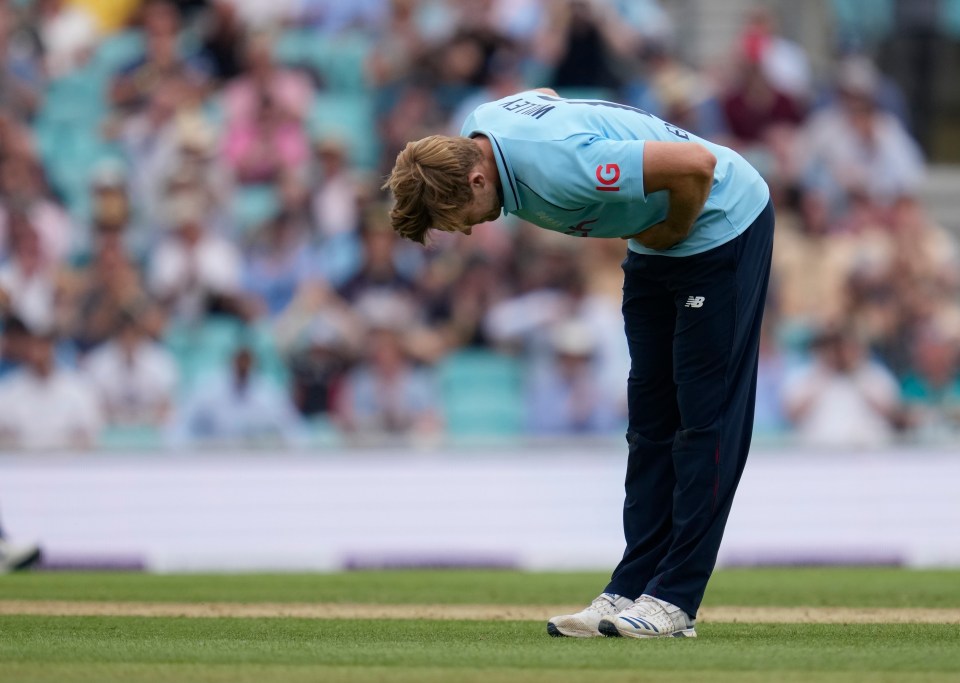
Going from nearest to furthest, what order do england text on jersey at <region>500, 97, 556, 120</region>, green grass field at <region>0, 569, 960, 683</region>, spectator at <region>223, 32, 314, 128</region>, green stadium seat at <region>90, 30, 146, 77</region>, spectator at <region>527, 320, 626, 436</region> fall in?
1. green grass field at <region>0, 569, 960, 683</region>
2. england text on jersey at <region>500, 97, 556, 120</region>
3. spectator at <region>527, 320, 626, 436</region>
4. spectator at <region>223, 32, 314, 128</region>
5. green stadium seat at <region>90, 30, 146, 77</region>

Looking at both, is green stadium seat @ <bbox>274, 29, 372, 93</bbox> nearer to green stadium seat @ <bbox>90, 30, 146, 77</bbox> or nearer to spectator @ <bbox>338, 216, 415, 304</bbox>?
green stadium seat @ <bbox>90, 30, 146, 77</bbox>

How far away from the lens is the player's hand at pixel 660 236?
521 cm

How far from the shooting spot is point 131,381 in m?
11.4

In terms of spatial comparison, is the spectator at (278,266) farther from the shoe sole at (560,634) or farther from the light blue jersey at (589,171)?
the light blue jersey at (589,171)

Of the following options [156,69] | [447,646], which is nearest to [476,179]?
[447,646]

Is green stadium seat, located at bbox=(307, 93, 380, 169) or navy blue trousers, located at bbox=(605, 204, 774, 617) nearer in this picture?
navy blue trousers, located at bbox=(605, 204, 774, 617)

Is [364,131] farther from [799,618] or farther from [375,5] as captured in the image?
[799,618]

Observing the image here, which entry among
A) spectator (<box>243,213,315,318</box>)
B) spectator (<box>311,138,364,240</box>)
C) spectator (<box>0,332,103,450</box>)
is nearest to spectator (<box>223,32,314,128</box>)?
spectator (<box>311,138,364,240</box>)

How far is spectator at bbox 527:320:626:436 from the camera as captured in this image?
11242 millimetres

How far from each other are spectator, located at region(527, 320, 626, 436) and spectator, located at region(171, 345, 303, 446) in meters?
1.69

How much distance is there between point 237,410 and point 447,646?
6.20 metres

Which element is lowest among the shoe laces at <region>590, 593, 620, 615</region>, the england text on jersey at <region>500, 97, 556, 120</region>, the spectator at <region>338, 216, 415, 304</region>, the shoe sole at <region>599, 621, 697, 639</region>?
the shoe sole at <region>599, 621, 697, 639</region>

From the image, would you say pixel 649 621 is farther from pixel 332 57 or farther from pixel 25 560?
pixel 332 57

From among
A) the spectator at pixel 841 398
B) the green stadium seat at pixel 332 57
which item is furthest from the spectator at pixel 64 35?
the spectator at pixel 841 398
